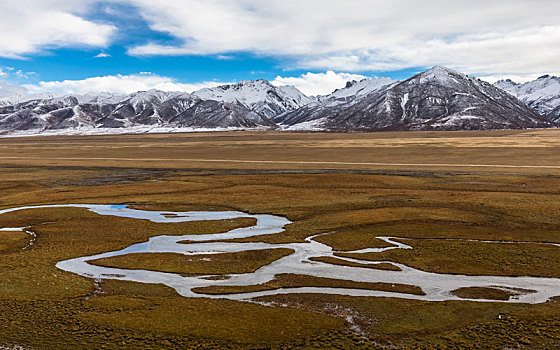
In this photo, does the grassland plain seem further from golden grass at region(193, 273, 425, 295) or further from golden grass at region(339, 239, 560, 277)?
golden grass at region(193, 273, 425, 295)

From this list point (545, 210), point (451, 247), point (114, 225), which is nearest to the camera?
point (451, 247)

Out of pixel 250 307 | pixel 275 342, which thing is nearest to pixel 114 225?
pixel 250 307

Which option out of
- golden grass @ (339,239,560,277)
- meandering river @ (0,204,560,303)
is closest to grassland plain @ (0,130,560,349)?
golden grass @ (339,239,560,277)

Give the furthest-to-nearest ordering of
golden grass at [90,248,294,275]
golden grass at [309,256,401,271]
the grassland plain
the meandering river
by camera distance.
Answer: golden grass at [90,248,294,275], golden grass at [309,256,401,271], the meandering river, the grassland plain

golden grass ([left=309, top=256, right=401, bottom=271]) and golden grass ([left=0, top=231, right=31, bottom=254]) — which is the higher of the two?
golden grass ([left=0, top=231, right=31, bottom=254])

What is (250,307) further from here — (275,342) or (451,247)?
(451,247)

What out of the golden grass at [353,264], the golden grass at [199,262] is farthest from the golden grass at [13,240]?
the golden grass at [353,264]
